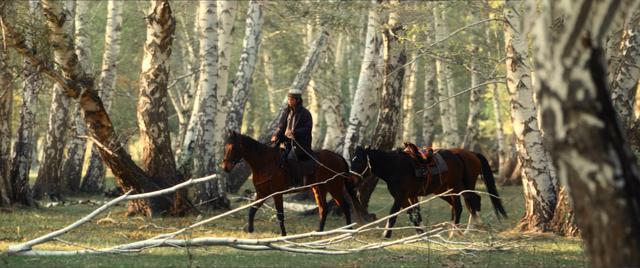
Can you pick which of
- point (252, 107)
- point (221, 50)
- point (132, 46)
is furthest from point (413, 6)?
point (252, 107)

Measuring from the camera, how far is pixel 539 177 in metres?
16.8

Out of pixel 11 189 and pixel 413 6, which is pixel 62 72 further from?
pixel 413 6

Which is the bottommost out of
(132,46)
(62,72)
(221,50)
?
(62,72)

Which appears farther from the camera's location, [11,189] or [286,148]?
[11,189]

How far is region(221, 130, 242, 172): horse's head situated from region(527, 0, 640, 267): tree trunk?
10281mm

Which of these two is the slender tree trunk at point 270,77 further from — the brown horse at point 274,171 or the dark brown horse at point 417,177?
the brown horse at point 274,171

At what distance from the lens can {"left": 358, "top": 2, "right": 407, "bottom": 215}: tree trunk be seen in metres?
20.3

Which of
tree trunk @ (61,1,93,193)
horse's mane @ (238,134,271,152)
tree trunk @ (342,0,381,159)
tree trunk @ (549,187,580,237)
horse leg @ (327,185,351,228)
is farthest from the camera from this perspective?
tree trunk @ (61,1,93,193)

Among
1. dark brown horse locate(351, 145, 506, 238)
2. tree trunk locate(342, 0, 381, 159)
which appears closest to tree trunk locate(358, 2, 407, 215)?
tree trunk locate(342, 0, 381, 159)

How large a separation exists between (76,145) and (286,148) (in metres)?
15.3

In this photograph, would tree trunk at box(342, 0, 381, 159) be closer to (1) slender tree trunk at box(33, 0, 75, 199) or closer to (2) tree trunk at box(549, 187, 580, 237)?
(2) tree trunk at box(549, 187, 580, 237)

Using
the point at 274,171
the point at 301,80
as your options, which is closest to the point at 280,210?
the point at 274,171

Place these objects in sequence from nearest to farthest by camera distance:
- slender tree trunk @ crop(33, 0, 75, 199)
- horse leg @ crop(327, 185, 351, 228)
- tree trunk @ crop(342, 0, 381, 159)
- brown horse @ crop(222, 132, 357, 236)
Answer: brown horse @ crop(222, 132, 357, 236)
horse leg @ crop(327, 185, 351, 228)
tree trunk @ crop(342, 0, 381, 159)
slender tree trunk @ crop(33, 0, 75, 199)

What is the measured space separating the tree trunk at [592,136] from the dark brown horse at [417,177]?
31.5 feet
